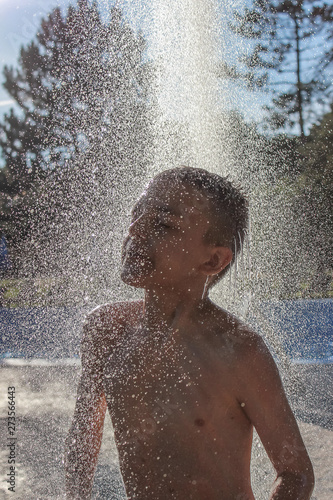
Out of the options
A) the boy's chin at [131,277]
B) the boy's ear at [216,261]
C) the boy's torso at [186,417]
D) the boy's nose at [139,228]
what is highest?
the boy's nose at [139,228]

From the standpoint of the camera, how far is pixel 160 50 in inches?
215

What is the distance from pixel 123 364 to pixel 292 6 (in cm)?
1172

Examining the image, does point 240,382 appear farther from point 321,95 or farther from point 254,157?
point 321,95

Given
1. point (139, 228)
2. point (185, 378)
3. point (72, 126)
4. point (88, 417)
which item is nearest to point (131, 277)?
point (139, 228)

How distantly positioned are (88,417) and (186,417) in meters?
0.33

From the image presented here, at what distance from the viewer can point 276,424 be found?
116cm

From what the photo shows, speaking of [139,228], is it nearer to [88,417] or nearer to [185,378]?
[185,378]

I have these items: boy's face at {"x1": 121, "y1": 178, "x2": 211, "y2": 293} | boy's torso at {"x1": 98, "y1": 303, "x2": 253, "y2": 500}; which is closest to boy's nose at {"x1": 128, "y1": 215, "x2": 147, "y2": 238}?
boy's face at {"x1": 121, "y1": 178, "x2": 211, "y2": 293}

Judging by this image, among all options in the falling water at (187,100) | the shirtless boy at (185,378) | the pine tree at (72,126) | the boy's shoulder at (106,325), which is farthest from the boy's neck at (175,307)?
the pine tree at (72,126)

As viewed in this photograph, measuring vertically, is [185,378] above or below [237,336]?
below

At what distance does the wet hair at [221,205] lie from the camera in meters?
1.37

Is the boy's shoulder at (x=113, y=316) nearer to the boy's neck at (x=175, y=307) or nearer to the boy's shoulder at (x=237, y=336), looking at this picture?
the boy's neck at (x=175, y=307)

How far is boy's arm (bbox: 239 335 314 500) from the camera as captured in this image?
1.14 metres

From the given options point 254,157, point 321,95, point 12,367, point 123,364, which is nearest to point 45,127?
point 254,157
